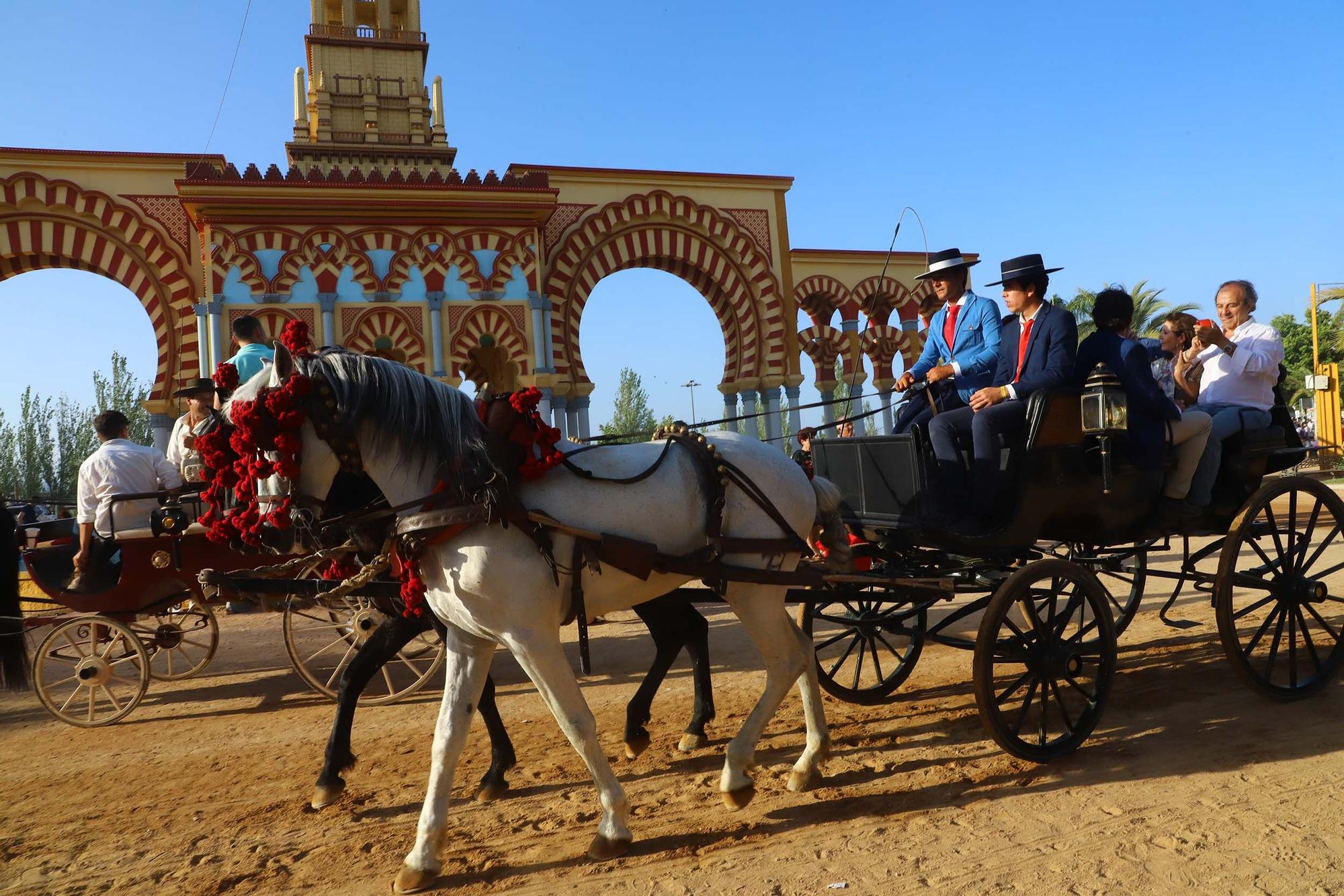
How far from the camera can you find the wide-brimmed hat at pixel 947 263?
4.73 m

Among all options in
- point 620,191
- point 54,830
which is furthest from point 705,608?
point 620,191

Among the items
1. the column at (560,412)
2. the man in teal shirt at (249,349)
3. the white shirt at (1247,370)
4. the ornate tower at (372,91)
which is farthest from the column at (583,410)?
the white shirt at (1247,370)

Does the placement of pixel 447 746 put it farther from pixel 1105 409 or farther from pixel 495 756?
pixel 1105 409

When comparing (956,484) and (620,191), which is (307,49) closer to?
(620,191)

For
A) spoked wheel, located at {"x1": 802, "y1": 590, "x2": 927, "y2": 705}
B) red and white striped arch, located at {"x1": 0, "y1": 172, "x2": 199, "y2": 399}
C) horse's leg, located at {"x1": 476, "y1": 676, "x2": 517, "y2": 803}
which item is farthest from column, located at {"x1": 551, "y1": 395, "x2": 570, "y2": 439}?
horse's leg, located at {"x1": 476, "y1": 676, "x2": 517, "y2": 803}

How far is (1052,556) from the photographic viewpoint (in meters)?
4.65

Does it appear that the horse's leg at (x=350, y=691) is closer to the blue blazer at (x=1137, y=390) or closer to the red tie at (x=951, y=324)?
the red tie at (x=951, y=324)

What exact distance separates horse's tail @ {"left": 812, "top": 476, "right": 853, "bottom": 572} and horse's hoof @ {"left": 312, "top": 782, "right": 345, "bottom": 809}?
93.2 inches

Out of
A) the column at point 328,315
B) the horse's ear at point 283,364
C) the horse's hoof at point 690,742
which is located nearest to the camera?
the horse's ear at point 283,364

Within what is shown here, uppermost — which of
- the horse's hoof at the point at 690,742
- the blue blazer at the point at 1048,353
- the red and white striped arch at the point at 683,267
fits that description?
the red and white striped arch at the point at 683,267

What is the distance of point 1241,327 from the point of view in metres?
5.02

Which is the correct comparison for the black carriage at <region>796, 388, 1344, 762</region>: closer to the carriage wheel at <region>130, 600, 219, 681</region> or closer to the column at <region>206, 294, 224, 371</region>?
the carriage wheel at <region>130, 600, 219, 681</region>

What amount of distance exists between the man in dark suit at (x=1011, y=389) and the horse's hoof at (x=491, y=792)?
2.37m

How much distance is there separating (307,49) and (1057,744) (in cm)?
2081
